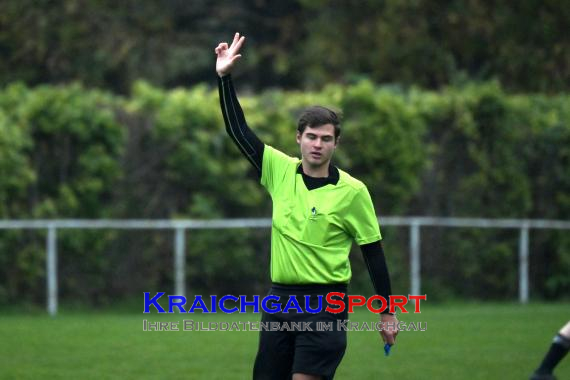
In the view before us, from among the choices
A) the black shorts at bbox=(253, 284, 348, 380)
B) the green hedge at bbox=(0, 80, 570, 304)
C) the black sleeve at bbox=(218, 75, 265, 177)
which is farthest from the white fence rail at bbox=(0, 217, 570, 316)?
the black shorts at bbox=(253, 284, 348, 380)

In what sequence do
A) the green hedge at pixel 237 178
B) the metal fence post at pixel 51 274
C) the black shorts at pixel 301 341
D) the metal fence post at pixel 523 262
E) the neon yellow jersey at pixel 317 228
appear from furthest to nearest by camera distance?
1. the metal fence post at pixel 523 262
2. the green hedge at pixel 237 178
3. the metal fence post at pixel 51 274
4. the neon yellow jersey at pixel 317 228
5. the black shorts at pixel 301 341

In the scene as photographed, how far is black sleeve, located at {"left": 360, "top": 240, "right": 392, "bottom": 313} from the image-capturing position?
20.1ft

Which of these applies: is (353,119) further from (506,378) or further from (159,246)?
(506,378)

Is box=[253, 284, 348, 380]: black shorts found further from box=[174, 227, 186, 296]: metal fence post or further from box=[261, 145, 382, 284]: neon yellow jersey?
box=[174, 227, 186, 296]: metal fence post

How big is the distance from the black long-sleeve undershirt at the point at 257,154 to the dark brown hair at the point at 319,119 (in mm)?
266

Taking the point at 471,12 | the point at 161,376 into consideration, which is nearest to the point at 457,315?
the point at 161,376

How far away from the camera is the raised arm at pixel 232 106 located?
619 cm

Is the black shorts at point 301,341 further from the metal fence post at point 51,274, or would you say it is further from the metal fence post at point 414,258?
the metal fence post at point 414,258

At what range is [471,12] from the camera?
955 inches

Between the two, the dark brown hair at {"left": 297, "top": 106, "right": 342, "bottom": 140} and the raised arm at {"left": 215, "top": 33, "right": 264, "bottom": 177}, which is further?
the raised arm at {"left": 215, "top": 33, "right": 264, "bottom": 177}

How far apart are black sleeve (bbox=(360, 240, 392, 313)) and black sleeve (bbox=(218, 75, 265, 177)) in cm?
79

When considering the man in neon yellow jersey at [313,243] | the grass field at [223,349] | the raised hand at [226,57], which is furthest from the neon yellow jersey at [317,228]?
the grass field at [223,349]

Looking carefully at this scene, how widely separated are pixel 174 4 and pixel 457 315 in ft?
60.0

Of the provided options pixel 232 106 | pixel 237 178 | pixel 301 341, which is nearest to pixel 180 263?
pixel 237 178
